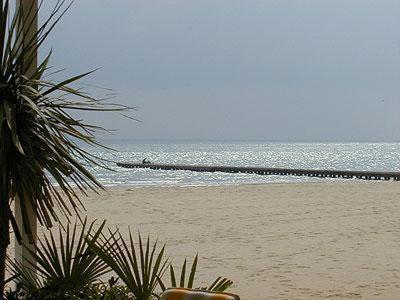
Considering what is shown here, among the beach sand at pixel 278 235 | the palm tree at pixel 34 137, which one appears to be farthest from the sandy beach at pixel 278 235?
the palm tree at pixel 34 137

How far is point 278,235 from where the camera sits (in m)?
13.5

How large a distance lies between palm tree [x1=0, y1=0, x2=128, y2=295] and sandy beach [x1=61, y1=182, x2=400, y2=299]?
12.4 feet

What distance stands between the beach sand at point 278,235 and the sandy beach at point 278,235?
1cm

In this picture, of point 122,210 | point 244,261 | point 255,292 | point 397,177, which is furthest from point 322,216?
point 397,177

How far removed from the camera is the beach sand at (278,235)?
8.42 meters

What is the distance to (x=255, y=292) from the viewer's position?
308 inches

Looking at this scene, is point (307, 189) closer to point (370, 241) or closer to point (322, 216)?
point (322, 216)

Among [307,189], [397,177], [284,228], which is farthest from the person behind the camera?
[397,177]

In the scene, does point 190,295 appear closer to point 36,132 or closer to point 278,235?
point 36,132

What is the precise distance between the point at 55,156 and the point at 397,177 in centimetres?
3974

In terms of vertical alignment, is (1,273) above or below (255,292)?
above

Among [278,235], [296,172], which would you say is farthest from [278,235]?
[296,172]

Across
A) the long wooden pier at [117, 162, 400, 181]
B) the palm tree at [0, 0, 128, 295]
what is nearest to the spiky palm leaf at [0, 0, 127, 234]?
the palm tree at [0, 0, 128, 295]

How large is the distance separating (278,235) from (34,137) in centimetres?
982
